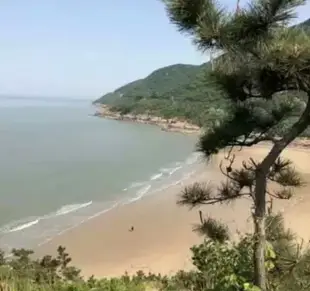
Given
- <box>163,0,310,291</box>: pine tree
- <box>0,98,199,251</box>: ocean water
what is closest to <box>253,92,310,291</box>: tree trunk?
<box>163,0,310,291</box>: pine tree

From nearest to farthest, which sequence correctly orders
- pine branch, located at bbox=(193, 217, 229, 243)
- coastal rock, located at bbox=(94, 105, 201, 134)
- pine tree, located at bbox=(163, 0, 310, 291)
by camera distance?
pine tree, located at bbox=(163, 0, 310, 291), pine branch, located at bbox=(193, 217, 229, 243), coastal rock, located at bbox=(94, 105, 201, 134)

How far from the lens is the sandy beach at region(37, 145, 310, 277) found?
10.3 meters

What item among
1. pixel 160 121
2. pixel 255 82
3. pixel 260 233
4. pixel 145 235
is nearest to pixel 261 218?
pixel 260 233

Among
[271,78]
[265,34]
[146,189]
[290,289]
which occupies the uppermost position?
[265,34]

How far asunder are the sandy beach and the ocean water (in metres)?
0.68

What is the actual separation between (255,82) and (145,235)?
10.1 metres

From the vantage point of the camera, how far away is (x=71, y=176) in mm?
20297

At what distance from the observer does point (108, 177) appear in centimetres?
2028

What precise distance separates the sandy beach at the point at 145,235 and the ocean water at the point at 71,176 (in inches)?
26.9

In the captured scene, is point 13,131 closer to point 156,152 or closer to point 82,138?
point 82,138

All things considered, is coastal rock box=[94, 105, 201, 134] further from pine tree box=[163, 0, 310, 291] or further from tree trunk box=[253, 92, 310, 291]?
tree trunk box=[253, 92, 310, 291]

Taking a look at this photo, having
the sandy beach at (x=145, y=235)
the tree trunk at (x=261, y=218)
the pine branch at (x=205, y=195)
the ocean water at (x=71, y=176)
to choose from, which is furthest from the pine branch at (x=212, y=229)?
the sandy beach at (x=145, y=235)

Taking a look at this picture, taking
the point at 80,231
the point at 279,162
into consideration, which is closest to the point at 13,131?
the point at 80,231

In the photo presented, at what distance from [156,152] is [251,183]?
27.0m
